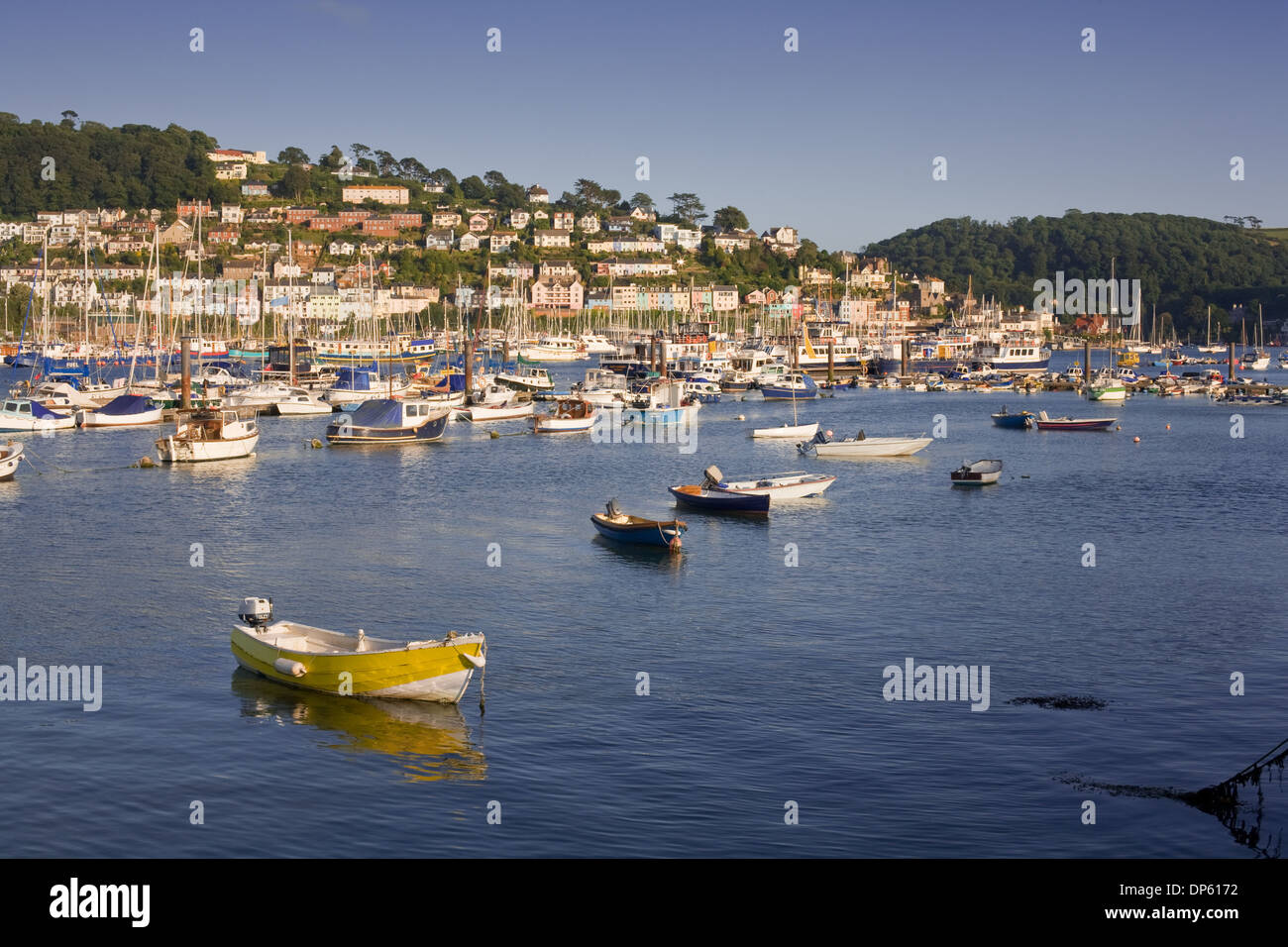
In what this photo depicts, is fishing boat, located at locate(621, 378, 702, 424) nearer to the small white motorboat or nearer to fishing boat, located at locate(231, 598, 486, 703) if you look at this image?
the small white motorboat

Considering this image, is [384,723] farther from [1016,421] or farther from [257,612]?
[1016,421]

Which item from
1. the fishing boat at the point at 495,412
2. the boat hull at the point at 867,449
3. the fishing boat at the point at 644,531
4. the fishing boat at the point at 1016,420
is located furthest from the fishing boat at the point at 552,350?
the fishing boat at the point at 644,531

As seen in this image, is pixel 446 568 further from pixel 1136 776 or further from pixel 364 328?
pixel 364 328

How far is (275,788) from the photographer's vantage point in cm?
2014

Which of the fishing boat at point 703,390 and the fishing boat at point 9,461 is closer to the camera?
the fishing boat at point 9,461

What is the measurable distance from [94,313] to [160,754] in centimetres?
18129

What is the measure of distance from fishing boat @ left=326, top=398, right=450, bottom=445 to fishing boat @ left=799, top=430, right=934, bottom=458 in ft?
66.0

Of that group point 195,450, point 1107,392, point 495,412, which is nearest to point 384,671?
point 195,450

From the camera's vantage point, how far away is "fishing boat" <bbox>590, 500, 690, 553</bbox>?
40.0 m

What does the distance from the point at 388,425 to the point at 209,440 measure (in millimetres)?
11126

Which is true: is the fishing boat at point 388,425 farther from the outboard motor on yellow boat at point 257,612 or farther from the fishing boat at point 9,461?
the outboard motor on yellow boat at point 257,612

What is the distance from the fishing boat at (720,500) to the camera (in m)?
46.8

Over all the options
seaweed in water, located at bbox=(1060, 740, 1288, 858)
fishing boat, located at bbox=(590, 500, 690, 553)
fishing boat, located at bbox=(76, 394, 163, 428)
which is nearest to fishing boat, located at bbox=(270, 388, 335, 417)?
fishing boat, located at bbox=(76, 394, 163, 428)

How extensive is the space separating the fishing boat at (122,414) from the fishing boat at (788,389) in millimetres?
49916
